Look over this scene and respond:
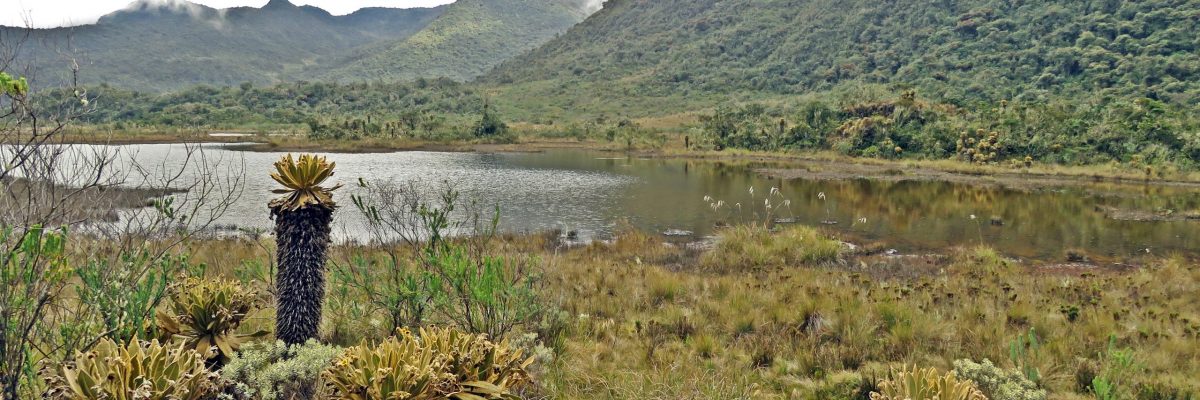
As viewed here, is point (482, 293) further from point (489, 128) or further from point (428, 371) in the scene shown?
point (489, 128)

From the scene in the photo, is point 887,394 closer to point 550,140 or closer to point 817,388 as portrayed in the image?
point 817,388

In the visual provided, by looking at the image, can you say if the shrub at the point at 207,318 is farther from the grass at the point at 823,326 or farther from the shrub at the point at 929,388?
the shrub at the point at 929,388

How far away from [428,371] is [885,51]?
381ft

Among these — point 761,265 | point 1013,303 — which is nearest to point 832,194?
point 761,265

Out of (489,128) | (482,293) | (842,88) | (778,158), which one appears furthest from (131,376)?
(842,88)

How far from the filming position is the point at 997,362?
7152 mm

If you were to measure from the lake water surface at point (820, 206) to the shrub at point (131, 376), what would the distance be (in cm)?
977

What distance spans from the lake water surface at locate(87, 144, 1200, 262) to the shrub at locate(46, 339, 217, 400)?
9.77 m

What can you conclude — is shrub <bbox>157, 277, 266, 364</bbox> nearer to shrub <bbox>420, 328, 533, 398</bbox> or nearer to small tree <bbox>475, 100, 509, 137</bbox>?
shrub <bbox>420, 328, 533, 398</bbox>

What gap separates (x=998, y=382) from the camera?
213 inches

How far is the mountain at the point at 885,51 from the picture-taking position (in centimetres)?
6762

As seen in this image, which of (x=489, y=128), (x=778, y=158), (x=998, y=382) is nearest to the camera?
(x=998, y=382)

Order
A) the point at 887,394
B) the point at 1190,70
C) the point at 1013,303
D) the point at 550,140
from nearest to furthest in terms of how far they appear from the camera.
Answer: the point at 887,394, the point at 1013,303, the point at 1190,70, the point at 550,140

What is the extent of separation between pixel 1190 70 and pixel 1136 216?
178ft
